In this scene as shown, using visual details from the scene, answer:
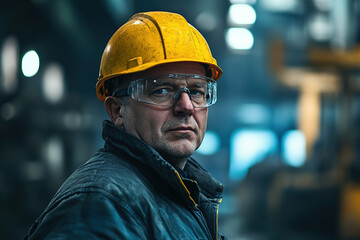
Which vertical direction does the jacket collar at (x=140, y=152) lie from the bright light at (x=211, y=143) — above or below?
above

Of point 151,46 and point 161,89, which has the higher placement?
point 151,46

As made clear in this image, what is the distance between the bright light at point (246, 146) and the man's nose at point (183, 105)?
15.9m

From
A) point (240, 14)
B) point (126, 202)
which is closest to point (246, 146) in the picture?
point (240, 14)

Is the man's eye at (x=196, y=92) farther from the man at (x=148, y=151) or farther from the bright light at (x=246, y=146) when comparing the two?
the bright light at (x=246, y=146)

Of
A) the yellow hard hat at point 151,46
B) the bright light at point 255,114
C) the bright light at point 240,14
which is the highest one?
the bright light at point 240,14

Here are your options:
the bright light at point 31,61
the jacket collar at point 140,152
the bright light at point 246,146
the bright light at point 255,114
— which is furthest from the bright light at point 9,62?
the bright light at point 255,114

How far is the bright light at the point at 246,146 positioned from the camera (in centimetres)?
1770

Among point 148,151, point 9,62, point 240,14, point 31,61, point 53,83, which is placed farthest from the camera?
point 240,14

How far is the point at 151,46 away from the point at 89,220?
837 millimetres

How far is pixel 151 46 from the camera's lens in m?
1.67

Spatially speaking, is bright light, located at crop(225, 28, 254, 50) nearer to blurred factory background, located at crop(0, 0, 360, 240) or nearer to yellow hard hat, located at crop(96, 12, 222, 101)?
blurred factory background, located at crop(0, 0, 360, 240)

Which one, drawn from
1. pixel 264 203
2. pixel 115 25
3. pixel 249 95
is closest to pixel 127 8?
pixel 115 25

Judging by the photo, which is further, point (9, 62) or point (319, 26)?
point (319, 26)

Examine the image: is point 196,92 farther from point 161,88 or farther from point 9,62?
point 9,62
